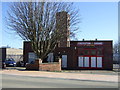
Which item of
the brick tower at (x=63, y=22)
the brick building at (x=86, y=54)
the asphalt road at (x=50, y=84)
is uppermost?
the brick tower at (x=63, y=22)

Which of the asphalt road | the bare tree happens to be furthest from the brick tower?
the asphalt road

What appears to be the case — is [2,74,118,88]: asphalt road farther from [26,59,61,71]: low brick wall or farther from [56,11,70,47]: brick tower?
[56,11,70,47]: brick tower

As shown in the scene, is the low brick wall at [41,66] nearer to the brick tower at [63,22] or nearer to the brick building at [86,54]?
the brick tower at [63,22]

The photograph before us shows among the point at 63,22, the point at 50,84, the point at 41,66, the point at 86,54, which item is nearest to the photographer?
the point at 50,84

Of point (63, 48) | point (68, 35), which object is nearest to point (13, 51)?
point (63, 48)

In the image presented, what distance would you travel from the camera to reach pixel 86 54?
127 feet

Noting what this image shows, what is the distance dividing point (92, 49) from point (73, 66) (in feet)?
14.2

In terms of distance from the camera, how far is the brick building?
38.2m

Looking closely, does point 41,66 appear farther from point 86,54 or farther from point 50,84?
point 50,84

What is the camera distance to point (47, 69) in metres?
29.1

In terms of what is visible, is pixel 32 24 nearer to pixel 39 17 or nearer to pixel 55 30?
pixel 39 17

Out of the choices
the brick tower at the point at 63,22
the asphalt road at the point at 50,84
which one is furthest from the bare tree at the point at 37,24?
the asphalt road at the point at 50,84

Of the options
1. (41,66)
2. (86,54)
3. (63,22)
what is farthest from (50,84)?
(86,54)

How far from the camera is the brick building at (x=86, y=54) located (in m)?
38.2
